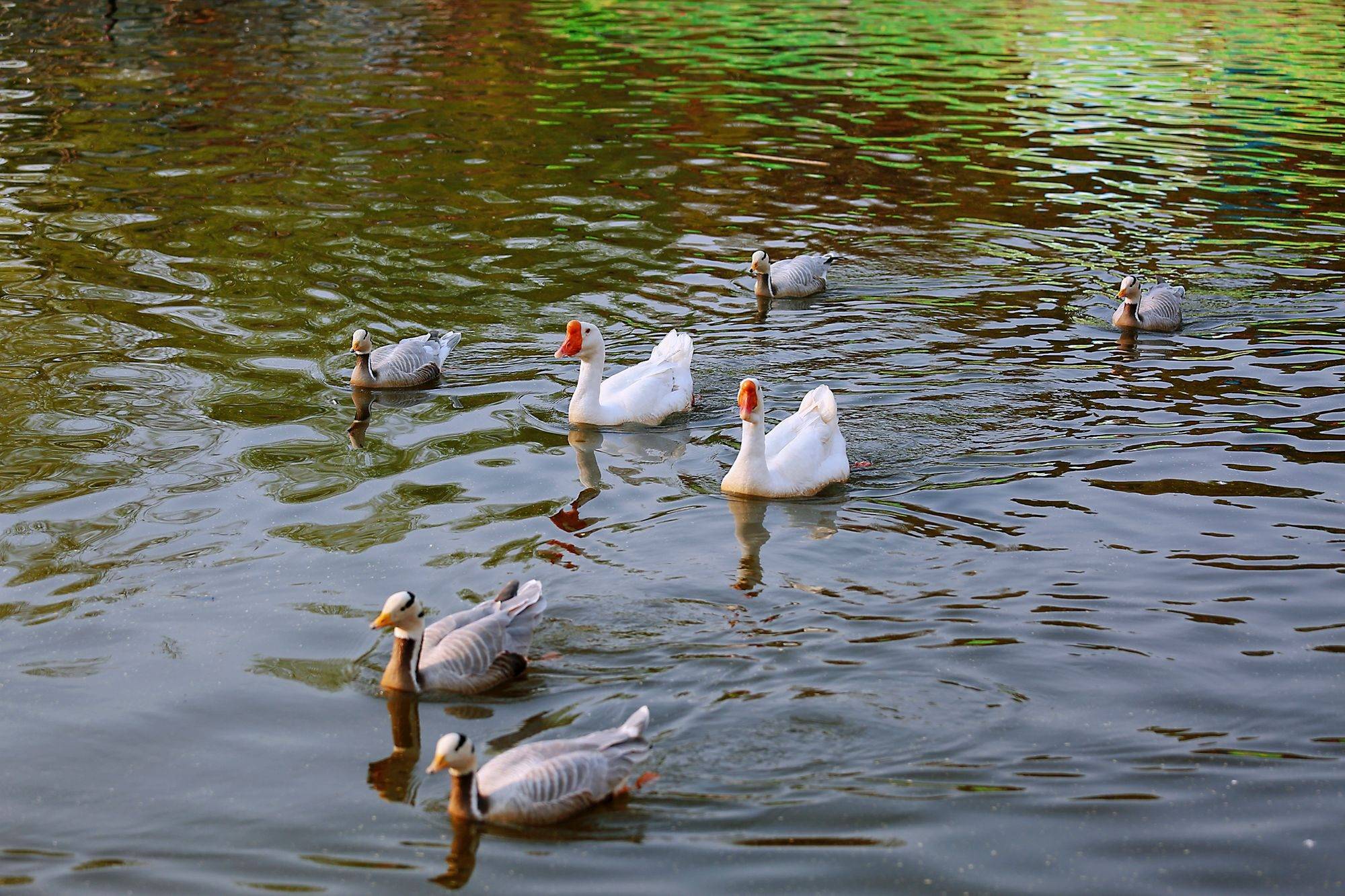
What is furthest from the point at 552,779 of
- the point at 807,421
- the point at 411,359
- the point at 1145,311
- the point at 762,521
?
the point at 1145,311

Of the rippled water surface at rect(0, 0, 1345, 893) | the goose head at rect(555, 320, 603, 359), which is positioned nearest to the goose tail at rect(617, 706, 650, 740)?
the rippled water surface at rect(0, 0, 1345, 893)

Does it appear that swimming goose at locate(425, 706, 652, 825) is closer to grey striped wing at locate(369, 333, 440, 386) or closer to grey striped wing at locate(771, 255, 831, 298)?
grey striped wing at locate(369, 333, 440, 386)

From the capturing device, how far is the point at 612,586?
32.8ft

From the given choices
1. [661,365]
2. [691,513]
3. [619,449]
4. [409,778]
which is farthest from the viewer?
[661,365]

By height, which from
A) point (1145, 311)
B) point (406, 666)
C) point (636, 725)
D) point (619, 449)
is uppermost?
point (1145, 311)

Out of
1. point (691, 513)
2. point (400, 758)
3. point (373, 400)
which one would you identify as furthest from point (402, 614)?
point (373, 400)

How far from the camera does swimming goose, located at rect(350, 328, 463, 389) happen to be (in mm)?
14172

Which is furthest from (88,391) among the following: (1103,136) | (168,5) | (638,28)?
(168,5)

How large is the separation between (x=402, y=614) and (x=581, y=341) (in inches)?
212

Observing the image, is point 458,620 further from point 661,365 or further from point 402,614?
point 661,365

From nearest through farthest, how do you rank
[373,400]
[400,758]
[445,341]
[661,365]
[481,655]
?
1. [400,758]
2. [481,655]
3. [661,365]
4. [373,400]
5. [445,341]

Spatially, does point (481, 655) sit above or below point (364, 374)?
below

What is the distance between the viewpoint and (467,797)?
24.4ft

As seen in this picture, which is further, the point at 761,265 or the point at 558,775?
the point at 761,265
